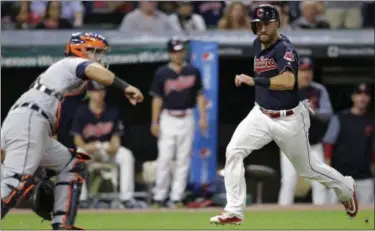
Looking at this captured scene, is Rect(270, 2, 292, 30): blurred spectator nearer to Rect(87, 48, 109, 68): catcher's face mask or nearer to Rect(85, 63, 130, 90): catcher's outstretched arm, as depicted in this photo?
Rect(87, 48, 109, 68): catcher's face mask

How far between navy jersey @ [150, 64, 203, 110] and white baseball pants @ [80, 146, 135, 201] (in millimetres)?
861

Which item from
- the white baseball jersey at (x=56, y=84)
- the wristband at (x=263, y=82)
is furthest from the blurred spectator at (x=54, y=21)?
the wristband at (x=263, y=82)

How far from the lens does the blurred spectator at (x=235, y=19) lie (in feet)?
49.8

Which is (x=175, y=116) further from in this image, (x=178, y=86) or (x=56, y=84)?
(x=56, y=84)

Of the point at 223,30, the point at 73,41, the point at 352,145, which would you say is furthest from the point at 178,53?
the point at 73,41

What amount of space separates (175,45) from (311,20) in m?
2.38

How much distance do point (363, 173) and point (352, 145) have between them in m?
0.39

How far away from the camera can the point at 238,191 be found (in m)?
9.34

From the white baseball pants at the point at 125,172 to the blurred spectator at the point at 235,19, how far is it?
2275 millimetres

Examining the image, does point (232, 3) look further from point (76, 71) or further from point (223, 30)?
point (76, 71)

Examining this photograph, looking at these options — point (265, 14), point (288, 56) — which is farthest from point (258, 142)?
point (265, 14)

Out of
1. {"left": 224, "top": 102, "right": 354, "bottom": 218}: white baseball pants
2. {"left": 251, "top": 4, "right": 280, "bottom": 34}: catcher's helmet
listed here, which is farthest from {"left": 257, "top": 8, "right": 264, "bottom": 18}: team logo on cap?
{"left": 224, "top": 102, "right": 354, "bottom": 218}: white baseball pants

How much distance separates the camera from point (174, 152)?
14.3 meters

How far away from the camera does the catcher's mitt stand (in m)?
9.77
